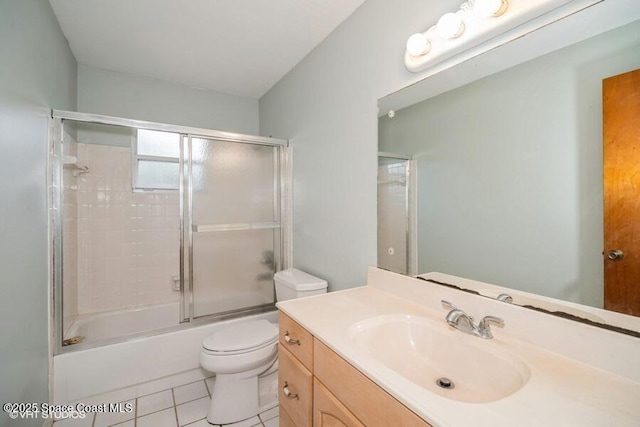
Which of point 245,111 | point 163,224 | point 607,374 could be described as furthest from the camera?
point 245,111

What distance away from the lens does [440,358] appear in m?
0.91

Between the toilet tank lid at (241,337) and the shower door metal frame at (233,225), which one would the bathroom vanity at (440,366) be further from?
the shower door metal frame at (233,225)

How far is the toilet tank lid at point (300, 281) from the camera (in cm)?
176

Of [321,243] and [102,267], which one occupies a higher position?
[321,243]

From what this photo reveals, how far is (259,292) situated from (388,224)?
4.60 ft

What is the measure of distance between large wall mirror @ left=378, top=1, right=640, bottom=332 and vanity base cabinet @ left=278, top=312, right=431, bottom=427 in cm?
59

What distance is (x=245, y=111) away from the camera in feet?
9.50

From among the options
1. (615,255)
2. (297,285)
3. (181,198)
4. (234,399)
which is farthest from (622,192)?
(181,198)

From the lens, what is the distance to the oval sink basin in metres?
0.75

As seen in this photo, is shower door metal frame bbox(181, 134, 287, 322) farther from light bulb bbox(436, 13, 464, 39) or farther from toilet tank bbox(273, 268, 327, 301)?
light bulb bbox(436, 13, 464, 39)

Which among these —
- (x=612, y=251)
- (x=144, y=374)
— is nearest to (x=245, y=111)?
(x=144, y=374)

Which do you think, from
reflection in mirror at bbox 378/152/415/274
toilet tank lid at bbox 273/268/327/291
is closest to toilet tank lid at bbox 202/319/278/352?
toilet tank lid at bbox 273/268/327/291

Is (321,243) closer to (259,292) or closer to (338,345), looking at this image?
(259,292)

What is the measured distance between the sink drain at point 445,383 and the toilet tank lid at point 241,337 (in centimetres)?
106
